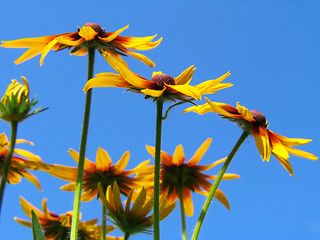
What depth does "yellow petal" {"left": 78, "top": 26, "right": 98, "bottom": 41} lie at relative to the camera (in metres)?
1.93

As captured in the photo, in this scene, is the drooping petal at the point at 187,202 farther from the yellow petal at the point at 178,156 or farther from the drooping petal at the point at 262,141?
the drooping petal at the point at 262,141

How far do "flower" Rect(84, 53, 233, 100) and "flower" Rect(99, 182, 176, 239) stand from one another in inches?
19.9

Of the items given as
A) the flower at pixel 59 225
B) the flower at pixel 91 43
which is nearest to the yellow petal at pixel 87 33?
the flower at pixel 91 43

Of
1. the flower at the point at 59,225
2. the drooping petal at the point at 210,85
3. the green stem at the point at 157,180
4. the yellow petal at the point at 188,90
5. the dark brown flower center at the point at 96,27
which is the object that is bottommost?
the green stem at the point at 157,180

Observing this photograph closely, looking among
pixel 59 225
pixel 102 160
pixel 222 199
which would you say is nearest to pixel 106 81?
pixel 102 160

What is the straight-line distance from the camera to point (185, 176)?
2594 mm

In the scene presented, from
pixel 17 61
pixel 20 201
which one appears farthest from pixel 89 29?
pixel 20 201

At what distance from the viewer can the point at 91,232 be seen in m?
2.56

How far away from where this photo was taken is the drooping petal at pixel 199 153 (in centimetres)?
256

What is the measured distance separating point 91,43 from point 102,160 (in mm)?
665

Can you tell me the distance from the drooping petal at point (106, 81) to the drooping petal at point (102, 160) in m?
0.66

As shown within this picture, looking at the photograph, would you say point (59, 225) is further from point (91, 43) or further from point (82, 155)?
point (91, 43)

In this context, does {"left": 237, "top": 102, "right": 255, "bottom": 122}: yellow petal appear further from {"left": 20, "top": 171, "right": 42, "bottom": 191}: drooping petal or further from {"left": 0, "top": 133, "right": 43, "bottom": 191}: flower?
{"left": 20, "top": 171, "right": 42, "bottom": 191}: drooping petal

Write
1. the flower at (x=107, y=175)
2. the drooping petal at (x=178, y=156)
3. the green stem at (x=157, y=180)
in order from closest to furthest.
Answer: the green stem at (x=157, y=180)
the flower at (x=107, y=175)
the drooping petal at (x=178, y=156)
